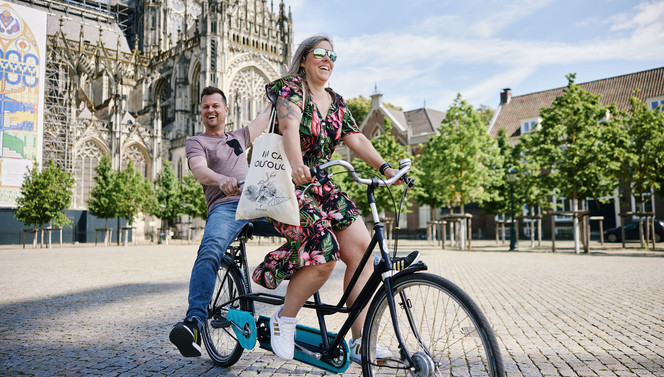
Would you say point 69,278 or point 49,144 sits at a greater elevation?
point 49,144

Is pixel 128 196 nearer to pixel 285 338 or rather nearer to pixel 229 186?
pixel 229 186

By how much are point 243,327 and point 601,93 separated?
33.4 meters

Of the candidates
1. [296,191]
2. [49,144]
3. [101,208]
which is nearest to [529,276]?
[296,191]

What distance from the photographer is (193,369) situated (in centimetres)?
331

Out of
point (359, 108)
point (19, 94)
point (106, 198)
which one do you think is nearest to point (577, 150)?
point (106, 198)

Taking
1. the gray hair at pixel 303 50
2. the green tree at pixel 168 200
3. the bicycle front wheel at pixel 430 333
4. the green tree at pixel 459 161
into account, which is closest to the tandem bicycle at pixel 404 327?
the bicycle front wheel at pixel 430 333

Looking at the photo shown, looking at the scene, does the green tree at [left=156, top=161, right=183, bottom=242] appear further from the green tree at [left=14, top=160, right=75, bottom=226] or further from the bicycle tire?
the bicycle tire

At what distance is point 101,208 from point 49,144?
442 inches

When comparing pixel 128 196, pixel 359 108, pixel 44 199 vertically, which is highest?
pixel 359 108

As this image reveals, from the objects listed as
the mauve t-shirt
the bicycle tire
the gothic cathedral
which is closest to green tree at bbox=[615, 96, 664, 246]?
the mauve t-shirt

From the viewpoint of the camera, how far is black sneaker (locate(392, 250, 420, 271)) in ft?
7.42

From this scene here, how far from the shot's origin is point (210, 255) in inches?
119

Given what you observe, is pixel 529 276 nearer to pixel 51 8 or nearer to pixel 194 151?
pixel 194 151

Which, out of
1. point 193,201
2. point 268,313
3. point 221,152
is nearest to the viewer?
point 221,152
